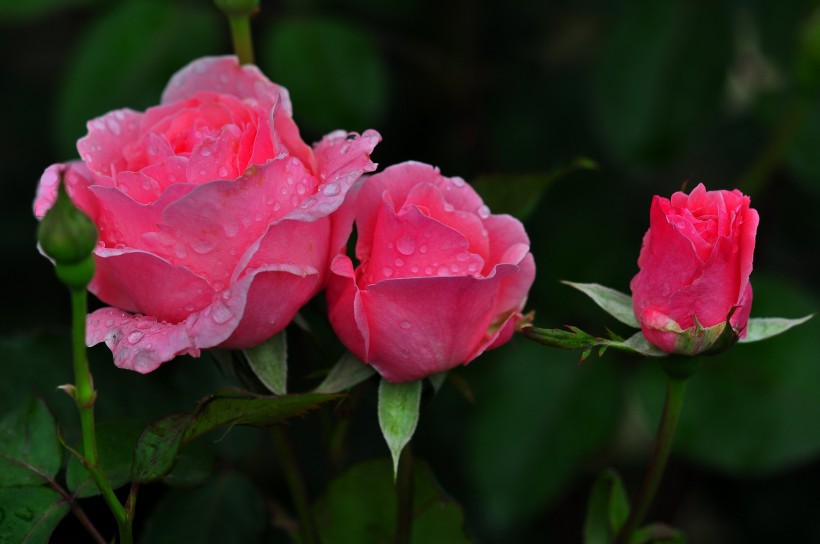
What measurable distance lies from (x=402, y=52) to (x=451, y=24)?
10 centimetres

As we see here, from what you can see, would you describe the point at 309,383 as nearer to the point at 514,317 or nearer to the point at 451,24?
the point at 514,317

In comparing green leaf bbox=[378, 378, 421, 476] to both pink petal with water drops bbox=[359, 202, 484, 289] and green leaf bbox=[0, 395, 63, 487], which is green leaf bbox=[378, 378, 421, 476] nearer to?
pink petal with water drops bbox=[359, 202, 484, 289]

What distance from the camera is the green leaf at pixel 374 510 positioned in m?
0.72

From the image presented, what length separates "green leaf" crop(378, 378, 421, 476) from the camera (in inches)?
24.1

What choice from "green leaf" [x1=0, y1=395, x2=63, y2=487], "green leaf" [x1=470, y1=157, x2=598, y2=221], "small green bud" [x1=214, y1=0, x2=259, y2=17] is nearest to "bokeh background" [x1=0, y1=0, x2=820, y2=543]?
"green leaf" [x1=470, y1=157, x2=598, y2=221]

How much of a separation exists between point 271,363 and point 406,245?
11 cm

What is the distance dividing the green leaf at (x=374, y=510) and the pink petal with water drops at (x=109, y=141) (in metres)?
0.26

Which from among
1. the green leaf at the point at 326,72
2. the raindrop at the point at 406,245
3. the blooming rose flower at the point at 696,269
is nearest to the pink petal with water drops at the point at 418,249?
the raindrop at the point at 406,245

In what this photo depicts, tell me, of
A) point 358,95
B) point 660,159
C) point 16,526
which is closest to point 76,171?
point 16,526

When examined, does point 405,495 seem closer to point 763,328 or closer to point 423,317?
point 423,317

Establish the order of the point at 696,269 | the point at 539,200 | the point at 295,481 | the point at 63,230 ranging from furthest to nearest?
1. the point at 539,200
2. the point at 295,481
3. the point at 696,269
4. the point at 63,230

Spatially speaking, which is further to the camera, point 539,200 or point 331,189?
point 539,200

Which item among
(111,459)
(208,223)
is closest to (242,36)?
(208,223)

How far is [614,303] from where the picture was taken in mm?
650
